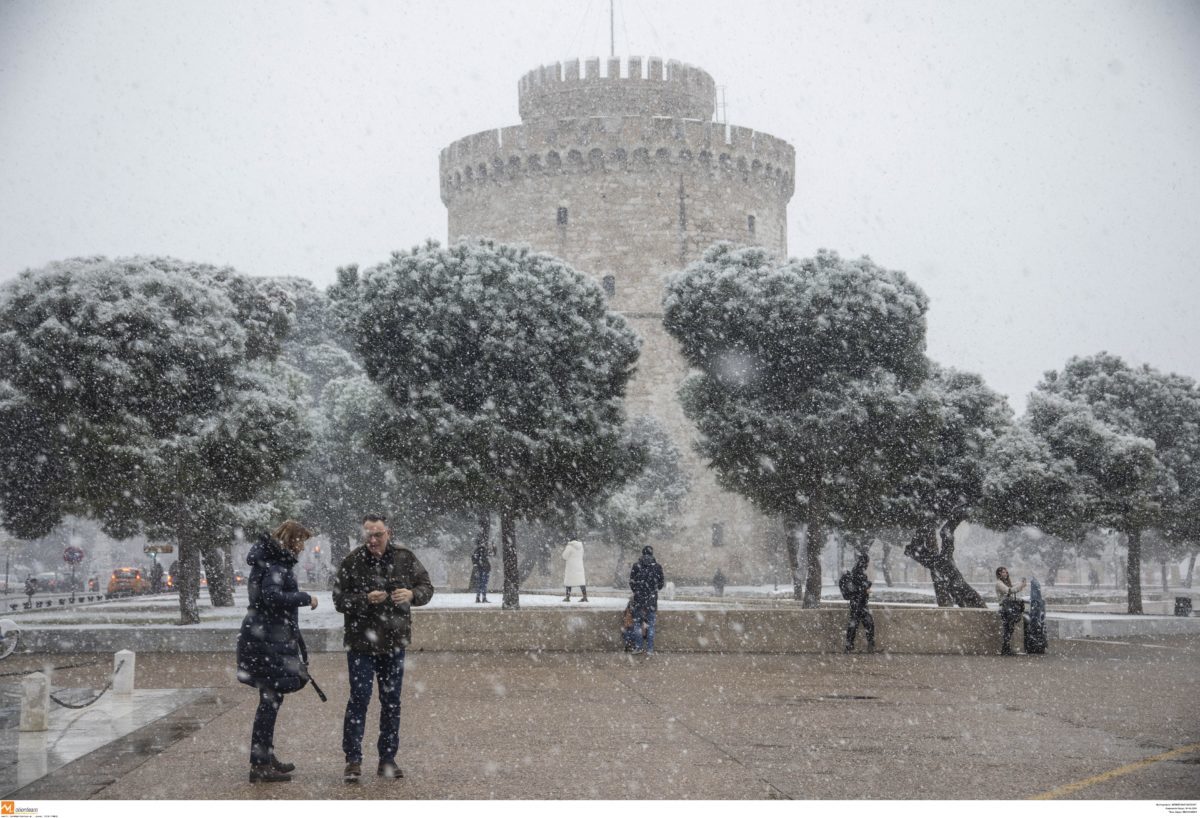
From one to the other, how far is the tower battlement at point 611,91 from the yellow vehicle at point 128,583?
25.2m

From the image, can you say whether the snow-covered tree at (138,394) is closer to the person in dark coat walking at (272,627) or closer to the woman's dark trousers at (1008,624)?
the woman's dark trousers at (1008,624)

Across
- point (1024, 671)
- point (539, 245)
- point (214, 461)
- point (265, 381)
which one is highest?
point (539, 245)

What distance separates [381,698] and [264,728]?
68 centimetres

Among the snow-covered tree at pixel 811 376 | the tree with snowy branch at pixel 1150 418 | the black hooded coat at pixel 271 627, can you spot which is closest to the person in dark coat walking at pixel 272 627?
the black hooded coat at pixel 271 627

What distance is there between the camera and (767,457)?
26625 millimetres

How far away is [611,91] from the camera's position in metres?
56.2

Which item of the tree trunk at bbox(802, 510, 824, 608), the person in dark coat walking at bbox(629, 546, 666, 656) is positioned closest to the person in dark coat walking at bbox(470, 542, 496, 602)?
the tree trunk at bbox(802, 510, 824, 608)

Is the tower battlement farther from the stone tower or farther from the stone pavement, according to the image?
the stone pavement

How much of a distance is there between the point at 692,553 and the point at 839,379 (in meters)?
27.1

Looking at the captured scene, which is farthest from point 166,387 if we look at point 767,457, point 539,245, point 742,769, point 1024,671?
point 539,245

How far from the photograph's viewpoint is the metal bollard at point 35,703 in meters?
9.91

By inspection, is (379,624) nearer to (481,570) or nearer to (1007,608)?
A: (1007,608)

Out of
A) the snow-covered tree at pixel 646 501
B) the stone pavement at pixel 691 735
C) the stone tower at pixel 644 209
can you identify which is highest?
the stone tower at pixel 644 209

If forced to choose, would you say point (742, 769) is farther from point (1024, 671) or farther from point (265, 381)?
point (265, 381)
